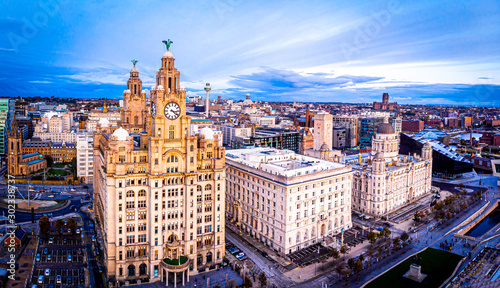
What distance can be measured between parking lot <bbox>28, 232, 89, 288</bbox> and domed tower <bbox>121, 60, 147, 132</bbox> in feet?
116

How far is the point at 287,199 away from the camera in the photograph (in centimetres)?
8519

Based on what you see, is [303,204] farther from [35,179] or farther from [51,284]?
[35,179]

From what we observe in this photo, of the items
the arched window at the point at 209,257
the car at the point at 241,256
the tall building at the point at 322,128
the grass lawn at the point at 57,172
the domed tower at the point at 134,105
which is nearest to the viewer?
the arched window at the point at 209,257

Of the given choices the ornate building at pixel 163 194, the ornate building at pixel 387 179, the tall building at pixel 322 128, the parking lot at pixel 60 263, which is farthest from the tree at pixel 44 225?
the tall building at pixel 322 128

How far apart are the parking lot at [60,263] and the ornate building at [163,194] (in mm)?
6982

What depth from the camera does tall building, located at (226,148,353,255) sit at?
87.2m

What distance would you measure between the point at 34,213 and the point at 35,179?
43.5 meters

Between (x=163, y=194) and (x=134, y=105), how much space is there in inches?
1854

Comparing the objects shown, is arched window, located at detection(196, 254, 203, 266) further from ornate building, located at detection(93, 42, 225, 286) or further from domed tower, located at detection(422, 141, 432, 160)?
domed tower, located at detection(422, 141, 432, 160)

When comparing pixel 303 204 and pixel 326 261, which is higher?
pixel 303 204

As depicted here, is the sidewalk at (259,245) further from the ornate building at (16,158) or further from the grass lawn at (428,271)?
the ornate building at (16,158)

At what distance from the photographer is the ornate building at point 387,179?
113938mm

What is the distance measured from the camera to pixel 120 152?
73625 mm

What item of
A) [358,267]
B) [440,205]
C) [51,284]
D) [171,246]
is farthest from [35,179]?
[440,205]
